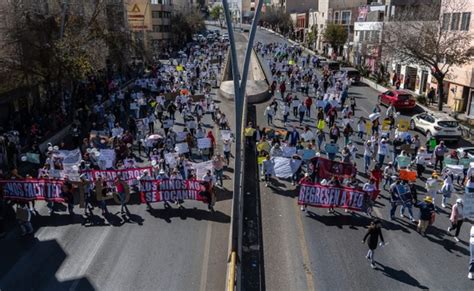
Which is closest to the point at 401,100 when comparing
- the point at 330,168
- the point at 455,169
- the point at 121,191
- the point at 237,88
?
the point at 455,169

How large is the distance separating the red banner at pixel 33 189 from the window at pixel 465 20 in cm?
2884

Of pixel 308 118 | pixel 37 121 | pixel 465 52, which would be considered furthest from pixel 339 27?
pixel 37 121

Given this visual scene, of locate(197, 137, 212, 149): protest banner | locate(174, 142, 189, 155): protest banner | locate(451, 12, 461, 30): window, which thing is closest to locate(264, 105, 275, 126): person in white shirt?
locate(197, 137, 212, 149): protest banner

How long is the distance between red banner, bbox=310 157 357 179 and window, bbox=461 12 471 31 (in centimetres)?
2110

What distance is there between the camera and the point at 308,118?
29125 mm

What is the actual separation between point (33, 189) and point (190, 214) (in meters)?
5.45

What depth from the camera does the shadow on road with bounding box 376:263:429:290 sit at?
11.4 meters

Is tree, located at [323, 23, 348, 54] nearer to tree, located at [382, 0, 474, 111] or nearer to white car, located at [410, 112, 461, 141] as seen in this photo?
tree, located at [382, 0, 474, 111]

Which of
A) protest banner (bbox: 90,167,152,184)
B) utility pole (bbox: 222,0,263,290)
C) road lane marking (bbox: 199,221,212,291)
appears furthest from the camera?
protest banner (bbox: 90,167,152,184)

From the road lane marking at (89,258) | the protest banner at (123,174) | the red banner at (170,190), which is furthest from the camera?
the protest banner at (123,174)

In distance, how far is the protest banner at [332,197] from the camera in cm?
1502

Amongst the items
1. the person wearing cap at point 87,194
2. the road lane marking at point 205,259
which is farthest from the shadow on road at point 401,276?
the person wearing cap at point 87,194

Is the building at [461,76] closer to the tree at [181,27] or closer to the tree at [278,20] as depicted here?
the tree at [181,27]

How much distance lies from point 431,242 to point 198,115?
1666cm
